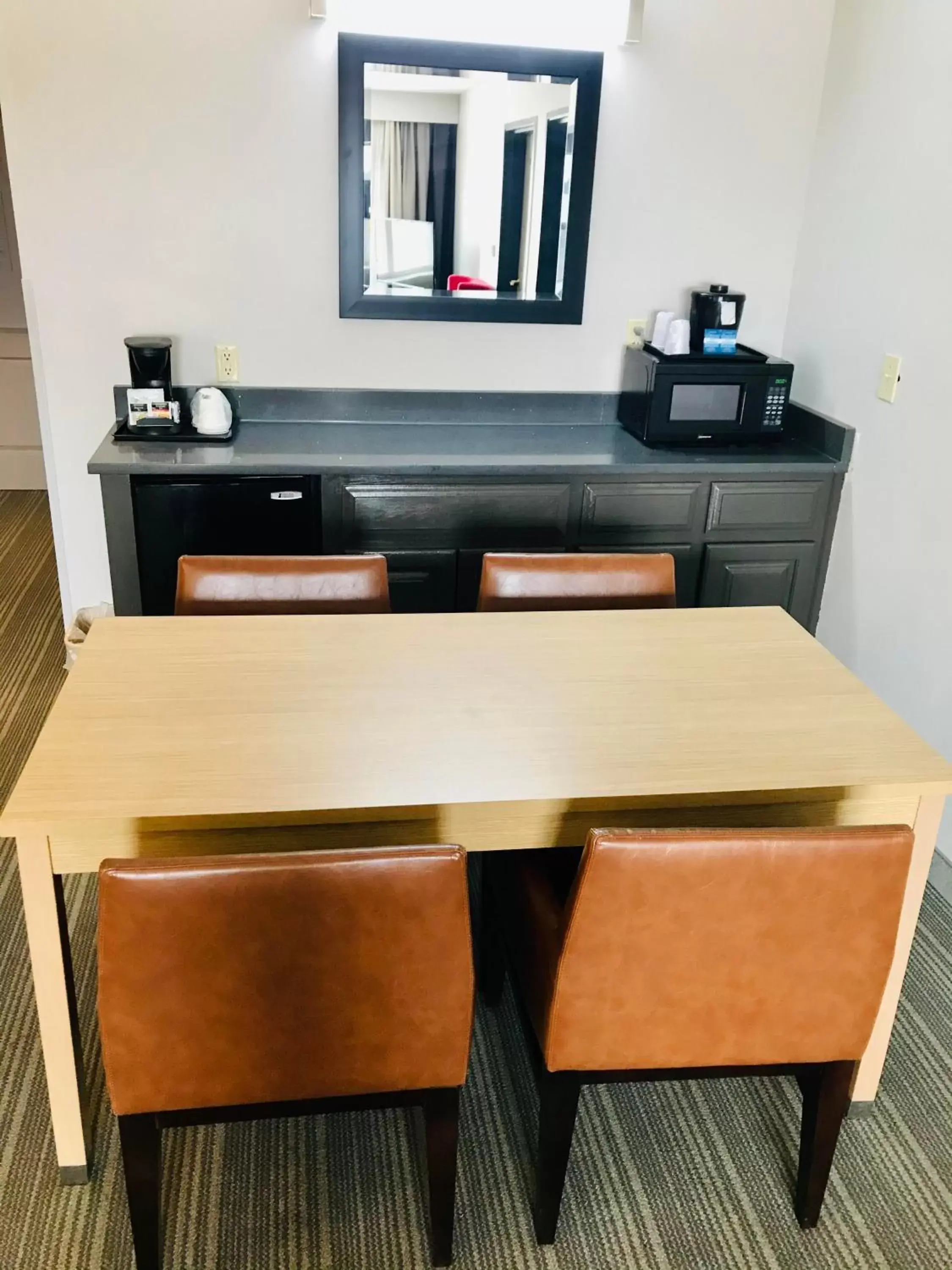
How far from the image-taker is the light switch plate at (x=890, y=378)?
2.67m

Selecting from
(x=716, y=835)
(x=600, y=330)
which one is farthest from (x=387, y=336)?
(x=716, y=835)

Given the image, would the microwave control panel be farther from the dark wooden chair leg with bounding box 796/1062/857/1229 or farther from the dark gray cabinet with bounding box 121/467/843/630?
the dark wooden chair leg with bounding box 796/1062/857/1229

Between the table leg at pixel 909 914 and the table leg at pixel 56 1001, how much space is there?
46.0 inches

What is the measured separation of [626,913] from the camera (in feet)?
4.17

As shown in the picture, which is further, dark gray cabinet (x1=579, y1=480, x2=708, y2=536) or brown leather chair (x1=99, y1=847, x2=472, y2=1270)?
dark gray cabinet (x1=579, y1=480, x2=708, y2=536)

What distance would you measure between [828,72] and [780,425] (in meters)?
1.01

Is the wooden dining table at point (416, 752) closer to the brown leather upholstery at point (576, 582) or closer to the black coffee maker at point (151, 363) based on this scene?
the brown leather upholstery at point (576, 582)

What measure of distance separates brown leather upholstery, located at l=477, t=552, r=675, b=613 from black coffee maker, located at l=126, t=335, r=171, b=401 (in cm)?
126

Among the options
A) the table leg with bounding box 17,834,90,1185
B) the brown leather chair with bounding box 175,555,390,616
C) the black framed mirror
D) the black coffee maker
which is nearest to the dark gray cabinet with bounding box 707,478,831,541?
the black framed mirror

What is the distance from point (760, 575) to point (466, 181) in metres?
1.42

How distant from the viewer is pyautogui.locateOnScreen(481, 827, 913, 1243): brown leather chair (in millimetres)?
1249

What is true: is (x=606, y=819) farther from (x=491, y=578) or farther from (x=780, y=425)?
(x=780, y=425)

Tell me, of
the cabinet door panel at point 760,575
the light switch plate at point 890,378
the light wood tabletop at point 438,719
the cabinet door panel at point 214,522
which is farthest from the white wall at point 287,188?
the light wood tabletop at point 438,719

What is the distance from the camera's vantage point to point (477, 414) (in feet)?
10.4
